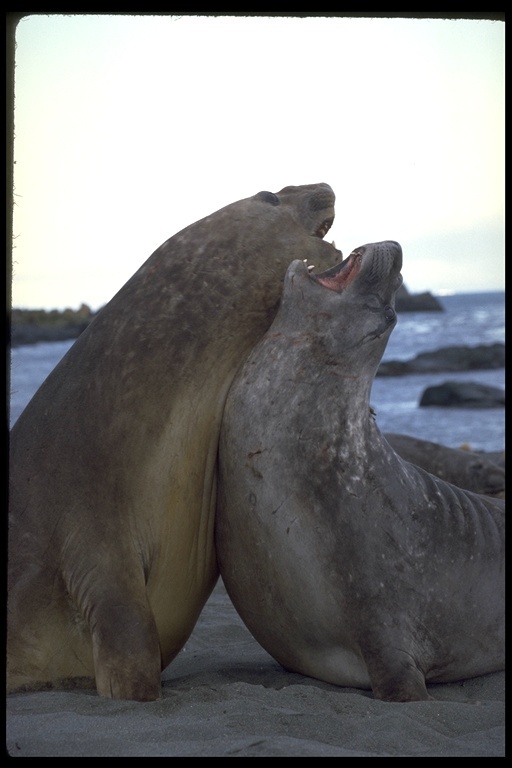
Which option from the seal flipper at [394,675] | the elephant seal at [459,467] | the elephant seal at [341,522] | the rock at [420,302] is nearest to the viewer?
the seal flipper at [394,675]

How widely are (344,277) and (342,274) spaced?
1 cm

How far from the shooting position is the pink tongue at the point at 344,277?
168 inches

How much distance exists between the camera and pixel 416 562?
13.7 ft

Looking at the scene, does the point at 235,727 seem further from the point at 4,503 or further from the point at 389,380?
the point at 389,380

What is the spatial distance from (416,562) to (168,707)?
115 cm

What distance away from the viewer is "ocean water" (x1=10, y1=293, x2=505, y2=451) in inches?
611

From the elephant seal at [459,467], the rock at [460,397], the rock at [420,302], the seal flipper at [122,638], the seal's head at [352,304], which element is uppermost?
the rock at [420,302]

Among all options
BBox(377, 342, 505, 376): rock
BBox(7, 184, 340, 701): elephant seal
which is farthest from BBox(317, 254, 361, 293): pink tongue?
BBox(377, 342, 505, 376): rock

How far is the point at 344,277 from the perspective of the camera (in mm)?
4301

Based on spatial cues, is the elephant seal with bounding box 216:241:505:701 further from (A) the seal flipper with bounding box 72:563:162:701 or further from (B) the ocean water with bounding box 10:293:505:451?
(B) the ocean water with bounding box 10:293:505:451

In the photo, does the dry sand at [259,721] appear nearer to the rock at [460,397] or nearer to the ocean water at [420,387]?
the ocean water at [420,387]

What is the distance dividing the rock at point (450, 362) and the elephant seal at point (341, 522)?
22984 millimetres

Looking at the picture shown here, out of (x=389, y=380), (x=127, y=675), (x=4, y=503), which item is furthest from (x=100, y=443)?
(x=389, y=380)

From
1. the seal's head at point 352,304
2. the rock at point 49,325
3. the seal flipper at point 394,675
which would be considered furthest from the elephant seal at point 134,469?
the rock at point 49,325
